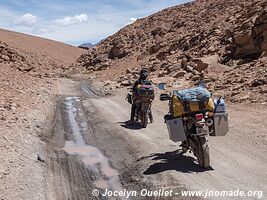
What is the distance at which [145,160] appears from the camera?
29.2ft

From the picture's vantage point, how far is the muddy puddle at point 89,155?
7.70 metres

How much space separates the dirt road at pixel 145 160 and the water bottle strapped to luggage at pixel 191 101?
1148mm

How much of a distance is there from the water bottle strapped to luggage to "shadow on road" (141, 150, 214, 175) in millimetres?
1070

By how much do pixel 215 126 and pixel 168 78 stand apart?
20.4m

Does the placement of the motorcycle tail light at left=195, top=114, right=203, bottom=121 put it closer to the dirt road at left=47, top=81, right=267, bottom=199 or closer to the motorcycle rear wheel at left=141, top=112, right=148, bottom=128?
the dirt road at left=47, top=81, right=267, bottom=199

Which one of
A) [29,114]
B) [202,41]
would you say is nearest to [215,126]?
[29,114]

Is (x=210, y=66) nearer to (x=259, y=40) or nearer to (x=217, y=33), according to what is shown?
(x=259, y=40)

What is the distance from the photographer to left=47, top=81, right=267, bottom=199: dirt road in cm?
712

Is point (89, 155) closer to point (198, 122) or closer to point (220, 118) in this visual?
point (198, 122)

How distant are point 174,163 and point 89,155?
8.11ft

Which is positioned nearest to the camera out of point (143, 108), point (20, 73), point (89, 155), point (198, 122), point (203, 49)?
point (198, 122)

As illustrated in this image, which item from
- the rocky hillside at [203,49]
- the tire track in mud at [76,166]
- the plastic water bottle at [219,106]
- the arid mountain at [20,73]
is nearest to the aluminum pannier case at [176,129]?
the plastic water bottle at [219,106]

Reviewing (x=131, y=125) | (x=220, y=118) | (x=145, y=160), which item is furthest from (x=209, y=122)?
(x=131, y=125)

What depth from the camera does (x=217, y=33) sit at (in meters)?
34.7
